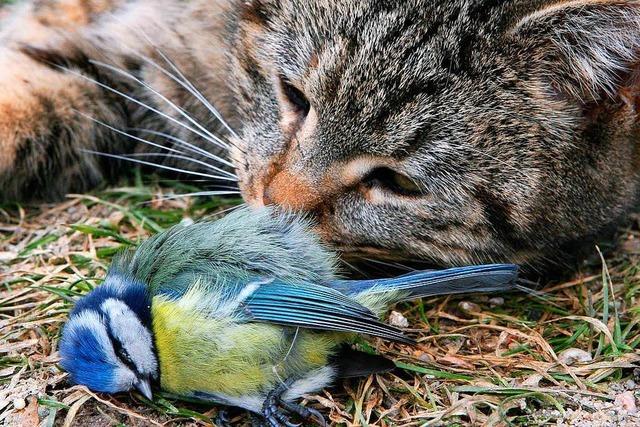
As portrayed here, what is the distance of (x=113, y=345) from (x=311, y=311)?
46 cm

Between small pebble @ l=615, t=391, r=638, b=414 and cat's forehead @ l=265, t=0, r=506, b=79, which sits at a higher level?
cat's forehead @ l=265, t=0, r=506, b=79

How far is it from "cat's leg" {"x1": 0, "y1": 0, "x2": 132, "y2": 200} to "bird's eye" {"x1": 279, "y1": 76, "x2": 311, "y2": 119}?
35.4 inches

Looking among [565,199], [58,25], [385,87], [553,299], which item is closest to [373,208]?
[385,87]

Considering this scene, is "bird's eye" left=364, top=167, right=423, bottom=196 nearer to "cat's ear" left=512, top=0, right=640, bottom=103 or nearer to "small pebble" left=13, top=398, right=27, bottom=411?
"cat's ear" left=512, top=0, right=640, bottom=103

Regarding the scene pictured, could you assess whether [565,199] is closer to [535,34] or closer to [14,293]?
[535,34]

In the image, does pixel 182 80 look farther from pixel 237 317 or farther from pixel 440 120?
pixel 237 317

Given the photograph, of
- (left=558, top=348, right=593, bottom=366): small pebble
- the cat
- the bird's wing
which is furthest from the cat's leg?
(left=558, top=348, right=593, bottom=366): small pebble

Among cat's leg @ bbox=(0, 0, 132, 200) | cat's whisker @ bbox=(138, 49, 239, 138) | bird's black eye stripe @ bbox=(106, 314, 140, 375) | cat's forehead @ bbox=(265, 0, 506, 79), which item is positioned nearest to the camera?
bird's black eye stripe @ bbox=(106, 314, 140, 375)

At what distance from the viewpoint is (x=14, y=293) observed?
2.40 metres

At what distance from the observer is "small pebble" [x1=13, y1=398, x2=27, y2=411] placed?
1.96 m

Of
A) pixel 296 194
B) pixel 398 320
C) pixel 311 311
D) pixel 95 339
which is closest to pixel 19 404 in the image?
pixel 95 339

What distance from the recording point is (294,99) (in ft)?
7.57

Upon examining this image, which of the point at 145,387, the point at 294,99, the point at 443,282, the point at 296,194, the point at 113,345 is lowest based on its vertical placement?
the point at 145,387

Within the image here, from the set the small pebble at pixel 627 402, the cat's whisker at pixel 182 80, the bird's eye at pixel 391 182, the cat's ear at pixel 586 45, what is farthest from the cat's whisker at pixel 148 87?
the small pebble at pixel 627 402
